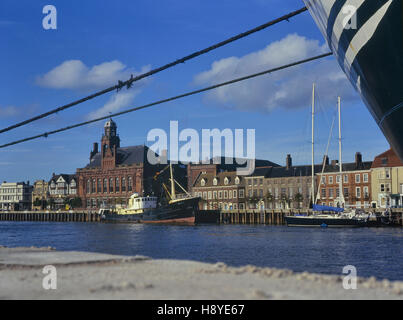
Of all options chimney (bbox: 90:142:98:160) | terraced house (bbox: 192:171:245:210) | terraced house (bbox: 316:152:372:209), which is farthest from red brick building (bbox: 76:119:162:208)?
terraced house (bbox: 316:152:372:209)

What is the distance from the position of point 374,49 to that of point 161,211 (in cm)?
7843

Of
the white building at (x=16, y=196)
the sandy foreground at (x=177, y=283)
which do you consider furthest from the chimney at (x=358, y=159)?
the white building at (x=16, y=196)

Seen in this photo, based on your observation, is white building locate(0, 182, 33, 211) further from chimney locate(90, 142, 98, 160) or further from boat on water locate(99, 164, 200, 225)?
boat on water locate(99, 164, 200, 225)

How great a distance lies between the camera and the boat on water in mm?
84938

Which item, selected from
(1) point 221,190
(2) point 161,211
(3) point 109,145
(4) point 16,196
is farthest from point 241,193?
(4) point 16,196

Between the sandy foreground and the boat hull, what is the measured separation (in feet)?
209

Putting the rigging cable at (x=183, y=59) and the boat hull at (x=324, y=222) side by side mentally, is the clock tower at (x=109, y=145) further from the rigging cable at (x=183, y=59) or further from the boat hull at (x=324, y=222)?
the rigging cable at (x=183, y=59)

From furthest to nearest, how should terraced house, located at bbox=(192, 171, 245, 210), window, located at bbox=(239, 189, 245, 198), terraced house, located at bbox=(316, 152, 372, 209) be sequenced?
terraced house, located at bbox=(192, 171, 245, 210)
window, located at bbox=(239, 189, 245, 198)
terraced house, located at bbox=(316, 152, 372, 209)

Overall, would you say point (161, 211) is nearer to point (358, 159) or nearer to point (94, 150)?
point (358, 159)

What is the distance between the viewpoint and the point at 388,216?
7244 cm

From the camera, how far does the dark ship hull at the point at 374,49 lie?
10164 millimetres

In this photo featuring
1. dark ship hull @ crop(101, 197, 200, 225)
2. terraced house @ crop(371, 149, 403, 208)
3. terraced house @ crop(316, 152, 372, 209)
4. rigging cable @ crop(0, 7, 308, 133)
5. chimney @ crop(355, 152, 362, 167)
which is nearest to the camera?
rigging cable @ crop(0, 7, 308, 133)

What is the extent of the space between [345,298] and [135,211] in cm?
8867
